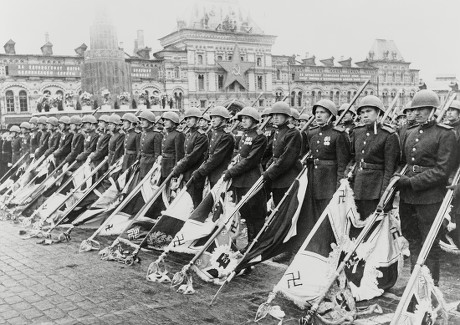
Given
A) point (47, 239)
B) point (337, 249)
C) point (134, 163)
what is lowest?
point (47, 239)

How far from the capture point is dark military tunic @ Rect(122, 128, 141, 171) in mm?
9445

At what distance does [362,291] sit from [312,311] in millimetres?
946

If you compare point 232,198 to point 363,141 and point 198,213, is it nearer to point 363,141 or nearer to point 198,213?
point 198,213

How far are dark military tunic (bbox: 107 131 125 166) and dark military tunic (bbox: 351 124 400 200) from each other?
539 cm

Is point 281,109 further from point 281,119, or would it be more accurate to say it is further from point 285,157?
point 285,157

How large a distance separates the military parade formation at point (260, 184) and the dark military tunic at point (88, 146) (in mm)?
29

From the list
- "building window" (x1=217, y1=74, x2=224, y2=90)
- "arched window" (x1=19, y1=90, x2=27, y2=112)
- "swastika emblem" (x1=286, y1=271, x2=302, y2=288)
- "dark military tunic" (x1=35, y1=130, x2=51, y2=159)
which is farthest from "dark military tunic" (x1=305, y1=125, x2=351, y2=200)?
"building window" (x1=217, y1=74, x2=224, y2=90)

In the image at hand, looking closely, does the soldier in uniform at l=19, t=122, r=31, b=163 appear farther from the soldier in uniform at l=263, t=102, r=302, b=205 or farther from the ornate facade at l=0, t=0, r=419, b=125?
the ornate facade at l=0, t=0, r=419, b=125

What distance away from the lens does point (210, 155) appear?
7.58m

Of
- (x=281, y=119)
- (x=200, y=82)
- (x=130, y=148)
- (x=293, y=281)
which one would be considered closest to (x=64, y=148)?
(x=130, y=148)

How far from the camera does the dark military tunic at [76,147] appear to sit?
11.0m

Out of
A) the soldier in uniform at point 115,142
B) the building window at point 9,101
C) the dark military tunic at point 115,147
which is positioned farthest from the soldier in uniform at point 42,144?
the building window at point 9,101

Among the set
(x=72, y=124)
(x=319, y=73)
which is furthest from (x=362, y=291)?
(x=319, y=73)

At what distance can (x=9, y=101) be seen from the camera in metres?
36.0
